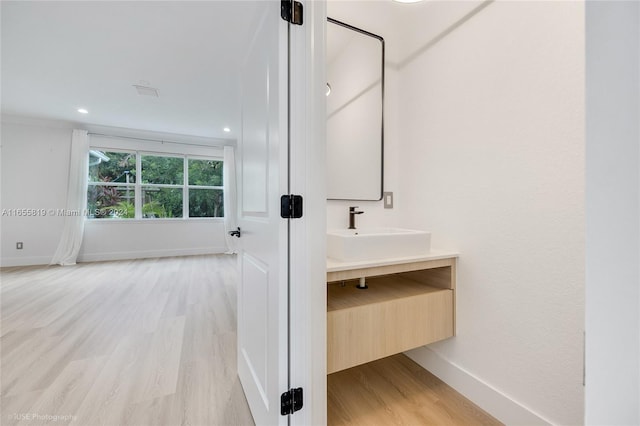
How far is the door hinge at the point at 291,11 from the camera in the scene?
3.24 feet

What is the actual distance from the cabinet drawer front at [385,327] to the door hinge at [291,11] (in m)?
1.19

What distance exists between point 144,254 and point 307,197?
18.0 ft

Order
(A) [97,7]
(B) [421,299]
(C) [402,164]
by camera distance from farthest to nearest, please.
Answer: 1. (A) [97,7]
2. (C) [402,164]
3. (B) [421,299]

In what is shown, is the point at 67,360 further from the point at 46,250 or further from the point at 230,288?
the point at 46,250

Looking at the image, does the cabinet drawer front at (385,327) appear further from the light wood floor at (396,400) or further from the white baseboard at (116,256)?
the white baseboard at (116,256)

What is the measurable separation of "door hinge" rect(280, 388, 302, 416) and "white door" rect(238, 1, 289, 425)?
0.02 m

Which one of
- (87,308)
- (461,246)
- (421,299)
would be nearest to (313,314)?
(421,299)

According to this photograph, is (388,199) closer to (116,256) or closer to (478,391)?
(478,391)

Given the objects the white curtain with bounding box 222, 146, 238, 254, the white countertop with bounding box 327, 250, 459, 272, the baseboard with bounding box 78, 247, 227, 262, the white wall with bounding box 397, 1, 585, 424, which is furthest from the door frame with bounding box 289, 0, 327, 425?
the baseboard with bounding box 78, 247, 227, 262

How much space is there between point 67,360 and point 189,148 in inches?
180

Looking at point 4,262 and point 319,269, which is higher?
point 319,269

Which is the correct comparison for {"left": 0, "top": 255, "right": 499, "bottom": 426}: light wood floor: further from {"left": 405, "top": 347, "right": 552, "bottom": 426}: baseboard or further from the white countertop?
the white countertop

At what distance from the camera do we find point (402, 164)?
6.28 feet

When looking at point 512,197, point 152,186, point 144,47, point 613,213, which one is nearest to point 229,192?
point 152,186
